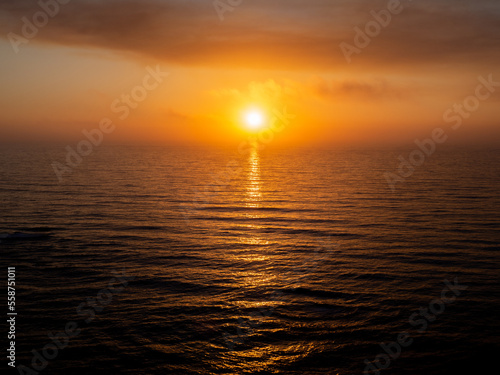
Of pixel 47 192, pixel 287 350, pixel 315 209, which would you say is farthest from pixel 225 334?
pixel 47 192

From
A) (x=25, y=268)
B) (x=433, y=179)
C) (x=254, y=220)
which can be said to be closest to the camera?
(x=25, y=268)

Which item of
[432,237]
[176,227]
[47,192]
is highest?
[47,192]

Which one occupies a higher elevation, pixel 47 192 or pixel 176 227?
pixel 47 192

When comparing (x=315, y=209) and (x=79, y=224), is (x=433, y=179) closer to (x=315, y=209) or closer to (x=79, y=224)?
(x=315, y=209)

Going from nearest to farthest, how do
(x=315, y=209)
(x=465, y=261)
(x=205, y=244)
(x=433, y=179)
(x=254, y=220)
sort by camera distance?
(x=465, y=261)
(x=205, y=244)
(x=254, y=220)
(x=315, y=209)
(x=433, y=179)

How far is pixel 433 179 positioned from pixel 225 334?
77.0 metres

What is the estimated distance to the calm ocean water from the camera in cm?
1914

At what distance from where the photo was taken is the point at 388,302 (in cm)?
2497

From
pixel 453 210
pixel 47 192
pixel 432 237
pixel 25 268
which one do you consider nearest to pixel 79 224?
pixel 25 268

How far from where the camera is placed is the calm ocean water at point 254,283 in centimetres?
1914

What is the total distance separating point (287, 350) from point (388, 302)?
344 inches

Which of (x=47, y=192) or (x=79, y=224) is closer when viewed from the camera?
(x=79, y=224)

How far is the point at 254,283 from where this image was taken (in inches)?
1118

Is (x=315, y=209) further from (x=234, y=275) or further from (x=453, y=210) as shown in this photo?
(x=234, y=275)
